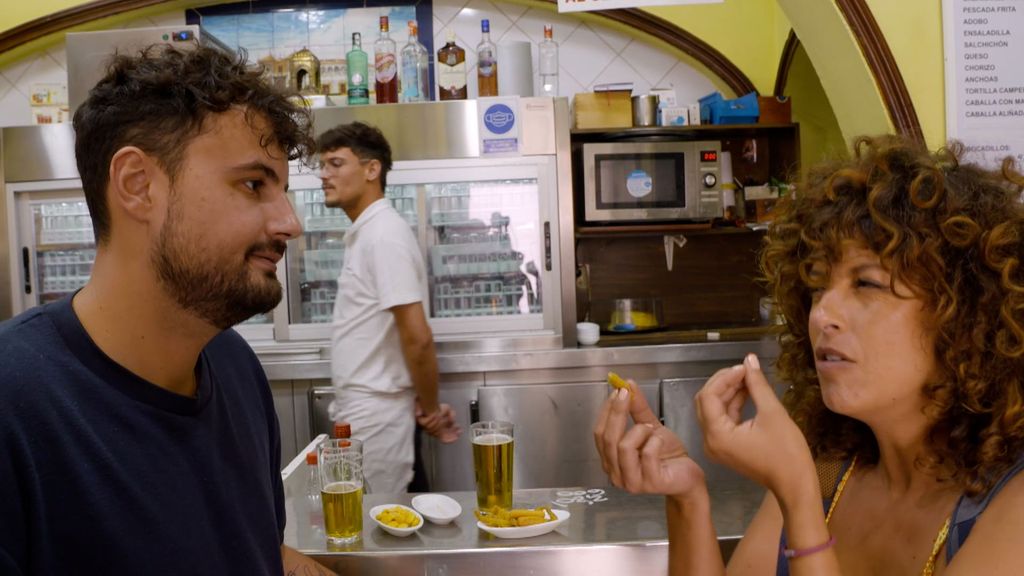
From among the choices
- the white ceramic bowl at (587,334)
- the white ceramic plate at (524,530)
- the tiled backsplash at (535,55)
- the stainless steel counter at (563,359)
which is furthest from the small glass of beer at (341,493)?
the tiled backsplash at (535,55)

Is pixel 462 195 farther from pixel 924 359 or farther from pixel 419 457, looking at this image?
pixel 924 359

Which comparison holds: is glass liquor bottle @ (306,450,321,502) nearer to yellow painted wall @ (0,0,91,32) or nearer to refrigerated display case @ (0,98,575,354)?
refrigerated display case @ (0,98,575,354)

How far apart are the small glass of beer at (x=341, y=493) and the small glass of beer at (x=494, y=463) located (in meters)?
0.27

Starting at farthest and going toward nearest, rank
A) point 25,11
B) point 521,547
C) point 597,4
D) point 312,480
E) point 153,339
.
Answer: point 25,11 → point 597,4 → point 312,480 → point 521,547 → point 153,339

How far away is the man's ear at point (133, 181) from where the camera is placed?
48.1 inches

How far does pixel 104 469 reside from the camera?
3.67 ft

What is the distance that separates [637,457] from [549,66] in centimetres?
356

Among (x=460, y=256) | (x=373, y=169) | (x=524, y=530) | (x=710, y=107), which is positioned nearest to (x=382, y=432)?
(x=373, y=169)

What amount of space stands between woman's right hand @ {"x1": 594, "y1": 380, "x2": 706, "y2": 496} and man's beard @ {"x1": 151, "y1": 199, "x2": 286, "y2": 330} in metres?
0.57

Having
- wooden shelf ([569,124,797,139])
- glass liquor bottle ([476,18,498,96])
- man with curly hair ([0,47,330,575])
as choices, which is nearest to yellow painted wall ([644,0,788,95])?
wooden shelf ([569,124,797,139])

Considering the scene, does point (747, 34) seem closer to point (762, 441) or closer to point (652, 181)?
point (652, 181)

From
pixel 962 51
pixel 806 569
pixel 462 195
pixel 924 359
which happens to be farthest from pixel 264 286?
pixel 462 195

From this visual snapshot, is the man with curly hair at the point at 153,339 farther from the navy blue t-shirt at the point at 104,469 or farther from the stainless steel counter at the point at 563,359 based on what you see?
the stainless steel counter at the point at 563,359

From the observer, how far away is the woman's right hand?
1.35m
